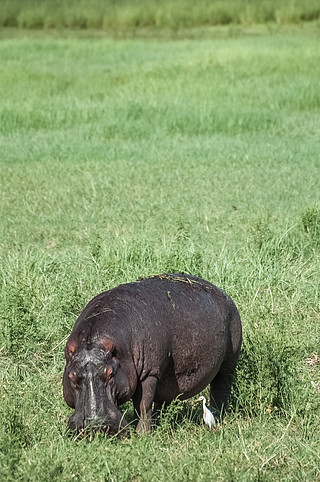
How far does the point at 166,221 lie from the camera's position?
8188mm

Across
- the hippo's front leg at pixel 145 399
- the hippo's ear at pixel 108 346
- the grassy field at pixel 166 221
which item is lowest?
the grassy field at pixel 166 221

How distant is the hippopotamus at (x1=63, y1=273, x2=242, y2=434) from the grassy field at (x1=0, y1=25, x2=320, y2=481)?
140 millimetres

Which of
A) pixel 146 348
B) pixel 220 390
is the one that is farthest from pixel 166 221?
pixel 146 348

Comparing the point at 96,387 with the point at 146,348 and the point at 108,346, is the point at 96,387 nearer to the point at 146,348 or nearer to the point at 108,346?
the point at 108,346

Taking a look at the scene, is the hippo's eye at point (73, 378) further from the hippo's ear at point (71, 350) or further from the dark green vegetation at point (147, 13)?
the dark green vegetation at point (147, 13)

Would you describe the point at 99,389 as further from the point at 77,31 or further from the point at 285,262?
the point at 77,31

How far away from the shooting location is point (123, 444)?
3.45 m

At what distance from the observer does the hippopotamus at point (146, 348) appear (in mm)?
3332

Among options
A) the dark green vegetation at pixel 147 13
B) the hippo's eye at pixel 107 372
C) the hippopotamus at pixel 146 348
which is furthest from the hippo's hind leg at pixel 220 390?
the dark green vegetation at pixel 147 13

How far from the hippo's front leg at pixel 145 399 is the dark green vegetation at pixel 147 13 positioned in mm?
20102

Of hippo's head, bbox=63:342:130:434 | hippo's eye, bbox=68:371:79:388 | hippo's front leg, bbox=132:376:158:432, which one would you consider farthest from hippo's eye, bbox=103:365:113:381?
hippo's front leg, bbox=132:376:158:432

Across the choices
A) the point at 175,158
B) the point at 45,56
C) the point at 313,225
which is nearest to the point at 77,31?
the point at 45,56

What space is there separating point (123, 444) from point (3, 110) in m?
11.4

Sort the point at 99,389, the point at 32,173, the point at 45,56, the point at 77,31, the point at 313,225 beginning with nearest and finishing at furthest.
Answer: the point at 99,389, the point at 313,225, the point at 32,173, the point at 45,56, the point at 77,31
